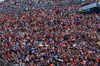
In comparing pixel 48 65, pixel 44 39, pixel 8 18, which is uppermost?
pixel 8 18

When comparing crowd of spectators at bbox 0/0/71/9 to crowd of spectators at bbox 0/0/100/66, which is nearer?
crowd of spectators at bbox 0/0/100/66

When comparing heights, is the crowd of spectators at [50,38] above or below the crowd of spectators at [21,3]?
below

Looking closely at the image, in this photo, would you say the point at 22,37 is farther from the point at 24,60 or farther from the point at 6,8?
the point at 6,8

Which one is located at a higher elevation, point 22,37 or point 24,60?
point 22,37

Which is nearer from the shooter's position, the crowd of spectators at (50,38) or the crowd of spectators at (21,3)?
the crowd of spectators at (50,38)

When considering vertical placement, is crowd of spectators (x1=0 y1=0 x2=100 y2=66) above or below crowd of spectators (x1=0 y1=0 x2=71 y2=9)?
below

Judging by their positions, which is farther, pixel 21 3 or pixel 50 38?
pixel 21 3

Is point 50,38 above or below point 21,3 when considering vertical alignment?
below

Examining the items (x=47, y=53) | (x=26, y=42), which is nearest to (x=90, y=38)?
(x=47, y=53)
